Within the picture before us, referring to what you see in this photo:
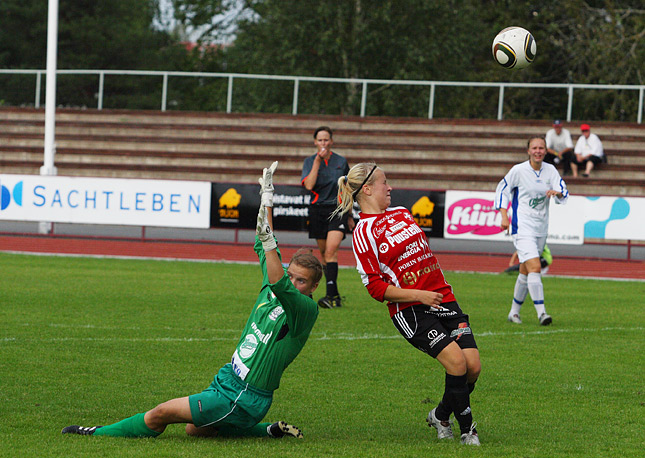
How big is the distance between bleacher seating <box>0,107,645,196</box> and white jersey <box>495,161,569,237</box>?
50.0 feet

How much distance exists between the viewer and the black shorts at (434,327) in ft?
18.6

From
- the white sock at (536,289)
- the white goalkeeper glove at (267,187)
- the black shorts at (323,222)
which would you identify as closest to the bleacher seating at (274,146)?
the black shorts at (323,222)

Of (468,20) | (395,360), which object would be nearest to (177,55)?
(468,20)

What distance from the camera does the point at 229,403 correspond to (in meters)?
5.41

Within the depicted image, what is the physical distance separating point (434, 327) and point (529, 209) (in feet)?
18.8

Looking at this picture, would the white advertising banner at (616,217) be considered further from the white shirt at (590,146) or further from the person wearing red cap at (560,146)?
the white shirt at (590,146)

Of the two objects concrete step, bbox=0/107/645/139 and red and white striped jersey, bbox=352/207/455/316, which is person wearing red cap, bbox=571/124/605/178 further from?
red and white striped jersey, bbox=352/207/455/316

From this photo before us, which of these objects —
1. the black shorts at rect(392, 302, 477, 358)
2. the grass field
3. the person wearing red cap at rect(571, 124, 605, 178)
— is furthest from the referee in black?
the person wearing red cap at rect(571, 124, 605, 178)

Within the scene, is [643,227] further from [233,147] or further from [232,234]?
[233,147]

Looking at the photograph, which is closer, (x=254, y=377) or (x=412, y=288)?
(x=254, y=377)

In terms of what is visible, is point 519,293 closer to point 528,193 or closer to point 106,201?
point 528,193

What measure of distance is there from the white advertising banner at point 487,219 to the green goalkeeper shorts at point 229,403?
14.3 m

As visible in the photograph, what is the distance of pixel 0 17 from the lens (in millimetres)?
48938

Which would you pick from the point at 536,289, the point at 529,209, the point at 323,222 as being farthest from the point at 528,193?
the point at 323,222
